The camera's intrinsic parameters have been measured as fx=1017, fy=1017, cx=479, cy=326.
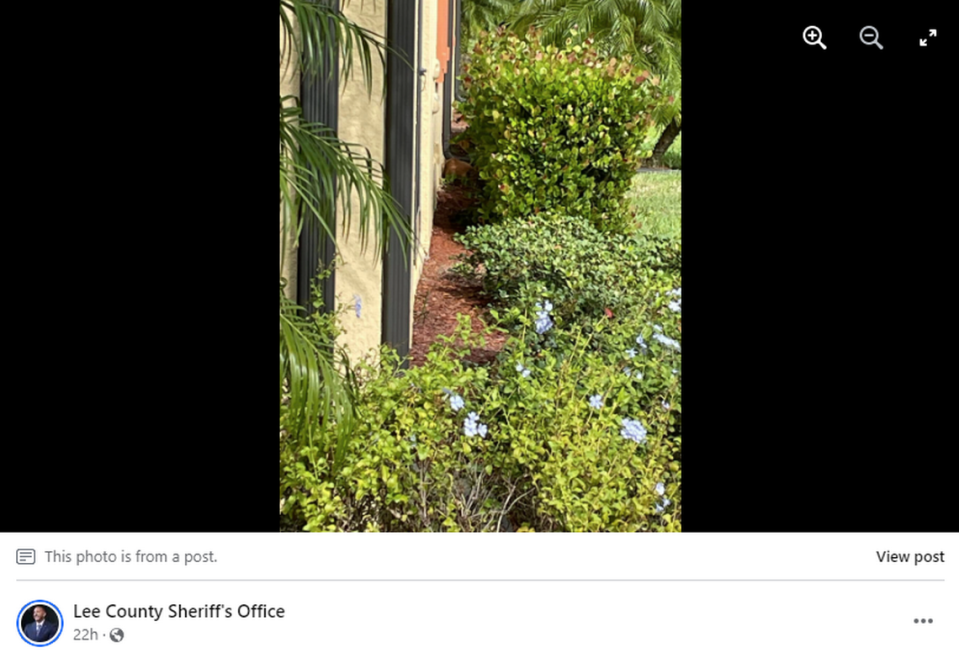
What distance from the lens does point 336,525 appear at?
301 centimetres

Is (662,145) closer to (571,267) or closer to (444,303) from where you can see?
(444,303)

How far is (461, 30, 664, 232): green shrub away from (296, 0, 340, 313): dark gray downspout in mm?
3559

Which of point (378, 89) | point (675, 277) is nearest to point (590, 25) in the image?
point (675, 277)

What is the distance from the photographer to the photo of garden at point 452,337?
8.89 ft
